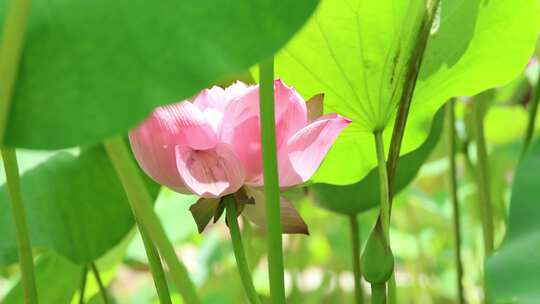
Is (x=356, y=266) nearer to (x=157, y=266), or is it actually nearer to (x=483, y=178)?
(x=483, y=178)

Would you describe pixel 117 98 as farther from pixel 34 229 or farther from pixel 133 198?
pixel 34 229

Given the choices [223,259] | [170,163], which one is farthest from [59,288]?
[223,259]

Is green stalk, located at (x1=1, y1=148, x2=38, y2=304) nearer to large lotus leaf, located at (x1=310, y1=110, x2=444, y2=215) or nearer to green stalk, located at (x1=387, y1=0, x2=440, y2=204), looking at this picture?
green stalk, located at (x1=387, y1=0, x2=440, y2=204)

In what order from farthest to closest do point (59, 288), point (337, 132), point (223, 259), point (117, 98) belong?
point (223, 259) → point (59, 288) → point (337, 132) → point (117, 98)

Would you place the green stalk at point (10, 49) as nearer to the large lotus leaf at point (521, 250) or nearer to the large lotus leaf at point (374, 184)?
the large lotus leaf at point (521, 250)

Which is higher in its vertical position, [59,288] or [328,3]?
[328,3]

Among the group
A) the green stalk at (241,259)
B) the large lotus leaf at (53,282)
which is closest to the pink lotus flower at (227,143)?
the green stalk at (241,259)

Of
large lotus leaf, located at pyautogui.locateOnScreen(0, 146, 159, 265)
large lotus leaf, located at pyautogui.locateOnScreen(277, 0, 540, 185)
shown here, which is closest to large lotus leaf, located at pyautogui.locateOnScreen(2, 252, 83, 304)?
large lotus leaf, located at pyautogui.locateOnScreen(0, 146, 159, 265)
